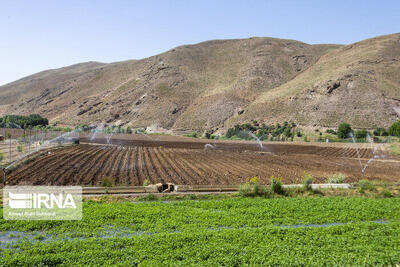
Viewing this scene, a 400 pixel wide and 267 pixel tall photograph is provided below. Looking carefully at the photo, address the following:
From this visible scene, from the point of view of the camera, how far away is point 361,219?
1216 centimetres

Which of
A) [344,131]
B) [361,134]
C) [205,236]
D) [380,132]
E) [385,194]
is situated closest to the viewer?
[205,236]

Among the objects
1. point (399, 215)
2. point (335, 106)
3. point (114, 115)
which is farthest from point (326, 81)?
point (399, 215)

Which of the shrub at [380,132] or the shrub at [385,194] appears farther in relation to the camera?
the shrub at [380,132]

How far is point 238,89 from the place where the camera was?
10569 centimetres

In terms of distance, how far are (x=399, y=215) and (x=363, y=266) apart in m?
6.42

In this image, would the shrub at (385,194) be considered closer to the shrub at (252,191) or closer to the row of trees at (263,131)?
the shrub at (252,191)

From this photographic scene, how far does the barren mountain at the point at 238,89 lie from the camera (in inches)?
3209

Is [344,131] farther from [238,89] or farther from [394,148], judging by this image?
[238,89]

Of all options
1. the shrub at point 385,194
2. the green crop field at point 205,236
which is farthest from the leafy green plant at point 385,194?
the green crop field at point 205,236

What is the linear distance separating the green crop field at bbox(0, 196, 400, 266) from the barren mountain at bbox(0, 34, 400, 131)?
2758 inches

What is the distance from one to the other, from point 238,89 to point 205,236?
99.0m

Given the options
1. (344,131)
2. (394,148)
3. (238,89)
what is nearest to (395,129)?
(344,131)

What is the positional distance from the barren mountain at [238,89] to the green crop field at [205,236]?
70.1 meters

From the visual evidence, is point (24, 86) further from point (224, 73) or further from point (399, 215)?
point (399, 215)
